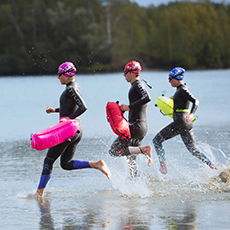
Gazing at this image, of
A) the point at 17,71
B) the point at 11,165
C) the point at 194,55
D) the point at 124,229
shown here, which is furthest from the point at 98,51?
the point at 124,229

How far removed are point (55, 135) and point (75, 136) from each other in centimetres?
31

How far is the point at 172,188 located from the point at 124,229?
2221 millimetres

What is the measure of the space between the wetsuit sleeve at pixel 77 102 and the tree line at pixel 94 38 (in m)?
53.3

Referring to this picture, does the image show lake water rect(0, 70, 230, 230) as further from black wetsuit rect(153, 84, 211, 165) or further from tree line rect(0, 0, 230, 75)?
tree line rect(0, 0, 230, 75)

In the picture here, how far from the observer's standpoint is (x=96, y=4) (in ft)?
243

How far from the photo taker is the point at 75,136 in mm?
6715

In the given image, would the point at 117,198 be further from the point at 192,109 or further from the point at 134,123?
the point at 192,109

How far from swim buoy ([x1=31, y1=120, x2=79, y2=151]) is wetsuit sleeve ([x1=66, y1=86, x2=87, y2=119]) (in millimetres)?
110

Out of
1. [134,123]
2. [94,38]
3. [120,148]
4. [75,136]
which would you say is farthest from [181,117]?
[94,38]

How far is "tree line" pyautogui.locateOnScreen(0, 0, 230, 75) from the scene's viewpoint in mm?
67188

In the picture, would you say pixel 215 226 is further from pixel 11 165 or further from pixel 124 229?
pixel 11 165

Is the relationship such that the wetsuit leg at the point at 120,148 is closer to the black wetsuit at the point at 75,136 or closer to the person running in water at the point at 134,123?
the person running in water at the point at 134,123

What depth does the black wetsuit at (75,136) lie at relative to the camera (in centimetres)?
659

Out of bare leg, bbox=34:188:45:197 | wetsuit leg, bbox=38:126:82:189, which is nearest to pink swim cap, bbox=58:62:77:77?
wetsuit leg, bbox=38:126:82:189
